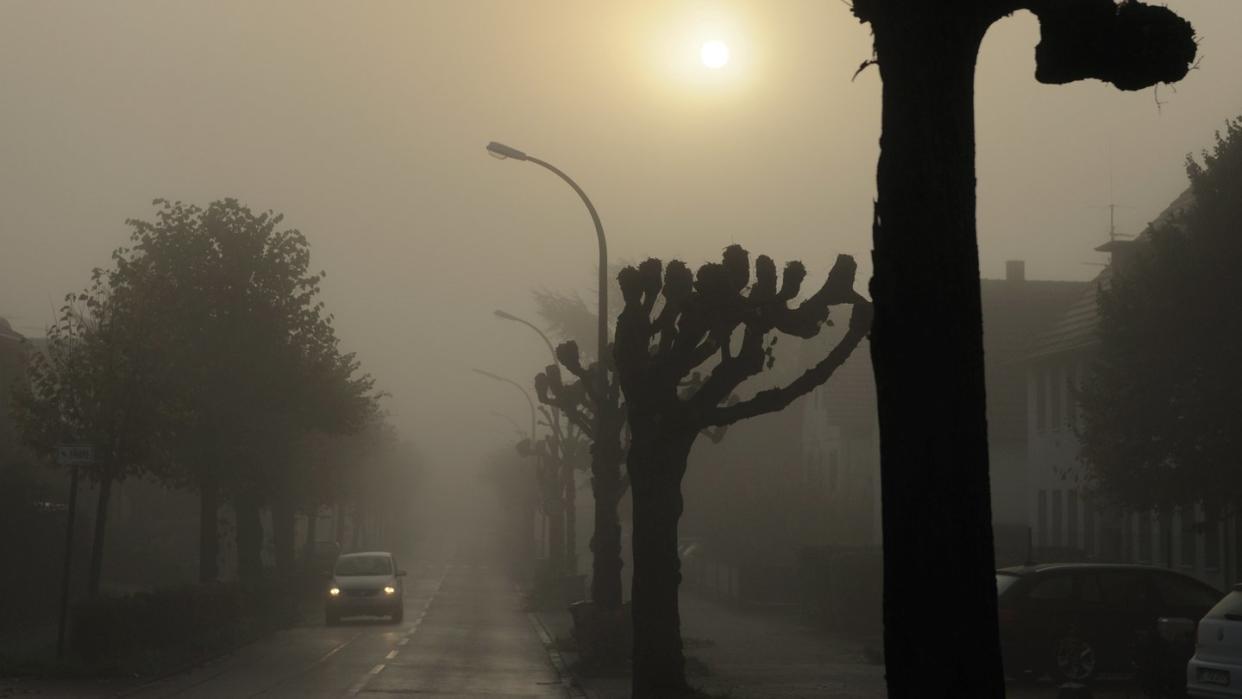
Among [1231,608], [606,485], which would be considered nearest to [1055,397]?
[606,485]

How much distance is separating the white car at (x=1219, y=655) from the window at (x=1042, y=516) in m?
32.3

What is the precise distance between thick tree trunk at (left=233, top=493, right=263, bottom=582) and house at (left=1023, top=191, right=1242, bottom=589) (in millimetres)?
19477

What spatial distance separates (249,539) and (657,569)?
79.0ft

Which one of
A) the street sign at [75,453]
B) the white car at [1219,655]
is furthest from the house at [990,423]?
the white car at [1219,655]

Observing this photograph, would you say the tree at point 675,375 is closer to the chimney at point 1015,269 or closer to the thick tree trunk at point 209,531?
the thick tree trunk at point 209,531

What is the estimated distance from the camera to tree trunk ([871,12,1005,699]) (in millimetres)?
6504

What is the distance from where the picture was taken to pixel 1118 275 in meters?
30.5

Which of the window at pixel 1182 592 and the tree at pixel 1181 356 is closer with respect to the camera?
the window at pixel 1182 592

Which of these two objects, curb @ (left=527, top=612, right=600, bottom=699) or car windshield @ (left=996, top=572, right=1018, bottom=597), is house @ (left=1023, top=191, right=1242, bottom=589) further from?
car windshield @ (left=996, top=572, right=1018, bottom=597)

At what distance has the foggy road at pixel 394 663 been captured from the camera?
22.9 metres

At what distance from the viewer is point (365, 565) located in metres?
43.4

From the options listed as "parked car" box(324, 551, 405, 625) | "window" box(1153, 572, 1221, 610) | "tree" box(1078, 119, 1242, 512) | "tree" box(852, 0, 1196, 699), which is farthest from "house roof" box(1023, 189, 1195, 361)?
"tree" box(852, 0, 1196, 699)

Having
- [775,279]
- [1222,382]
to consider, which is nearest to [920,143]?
[775,279]

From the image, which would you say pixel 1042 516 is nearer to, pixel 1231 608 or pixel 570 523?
pixel 570 523
